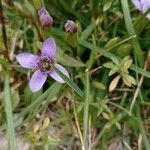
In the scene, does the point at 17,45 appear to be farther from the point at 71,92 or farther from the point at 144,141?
the point at 144,141

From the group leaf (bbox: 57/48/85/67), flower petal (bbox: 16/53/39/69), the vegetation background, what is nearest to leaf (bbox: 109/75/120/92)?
the vegetation background

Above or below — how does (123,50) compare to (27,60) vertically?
below

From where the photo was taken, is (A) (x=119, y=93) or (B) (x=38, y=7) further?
(A) (x=119, y=93)

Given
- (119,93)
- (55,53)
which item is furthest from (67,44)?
(119,93)

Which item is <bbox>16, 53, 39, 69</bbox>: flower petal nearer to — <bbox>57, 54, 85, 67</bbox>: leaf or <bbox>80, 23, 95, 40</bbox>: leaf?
<bbox>57, 54, 85, 67</bbox>: leaf

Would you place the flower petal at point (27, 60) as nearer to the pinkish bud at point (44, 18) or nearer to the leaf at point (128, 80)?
the pinkish bud at point (44, 18)

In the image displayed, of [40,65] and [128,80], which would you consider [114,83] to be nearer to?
[128,80]

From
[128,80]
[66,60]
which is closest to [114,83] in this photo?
[128,80]
